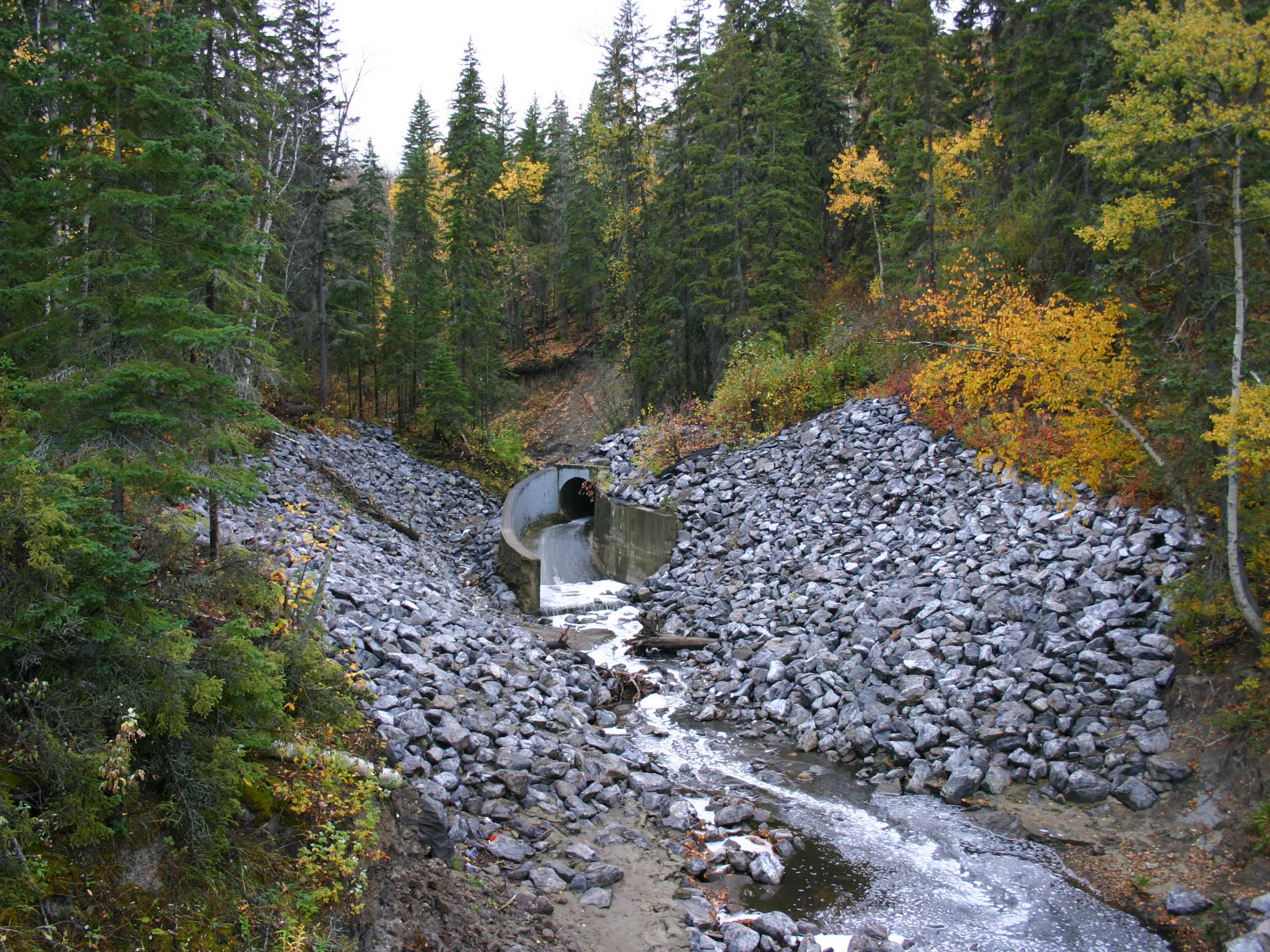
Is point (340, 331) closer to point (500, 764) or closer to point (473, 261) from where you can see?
point (473, 261)

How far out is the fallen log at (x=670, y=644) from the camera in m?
14.0

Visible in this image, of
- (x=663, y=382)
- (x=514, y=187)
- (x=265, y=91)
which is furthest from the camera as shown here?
(x=514, y=187)

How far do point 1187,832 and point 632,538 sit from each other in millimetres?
14013

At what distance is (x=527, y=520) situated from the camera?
81.1ft

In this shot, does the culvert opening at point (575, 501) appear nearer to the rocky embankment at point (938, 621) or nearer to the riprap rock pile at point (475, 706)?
the rocky embankment at point (938, 621)

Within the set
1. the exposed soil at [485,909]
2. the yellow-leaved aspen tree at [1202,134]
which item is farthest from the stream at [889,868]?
the yellow-leaved aspen tree at [1202,134]

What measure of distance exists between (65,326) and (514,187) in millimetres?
36987

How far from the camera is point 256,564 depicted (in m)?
7.09

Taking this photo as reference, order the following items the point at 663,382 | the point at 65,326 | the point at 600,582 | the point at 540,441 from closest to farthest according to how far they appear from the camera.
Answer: the point at 65,326
the point at 600,582
the point at 663,382
the point at 540,441

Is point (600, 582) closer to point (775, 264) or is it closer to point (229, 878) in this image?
point (775, 264)

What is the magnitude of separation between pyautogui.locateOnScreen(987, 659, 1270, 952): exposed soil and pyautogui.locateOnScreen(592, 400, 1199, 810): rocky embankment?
21 cm

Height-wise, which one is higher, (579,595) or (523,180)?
(523,180)

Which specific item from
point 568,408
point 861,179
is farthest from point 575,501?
point 861,179

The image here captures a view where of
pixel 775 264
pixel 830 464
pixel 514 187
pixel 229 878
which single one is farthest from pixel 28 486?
pixel 514 187
